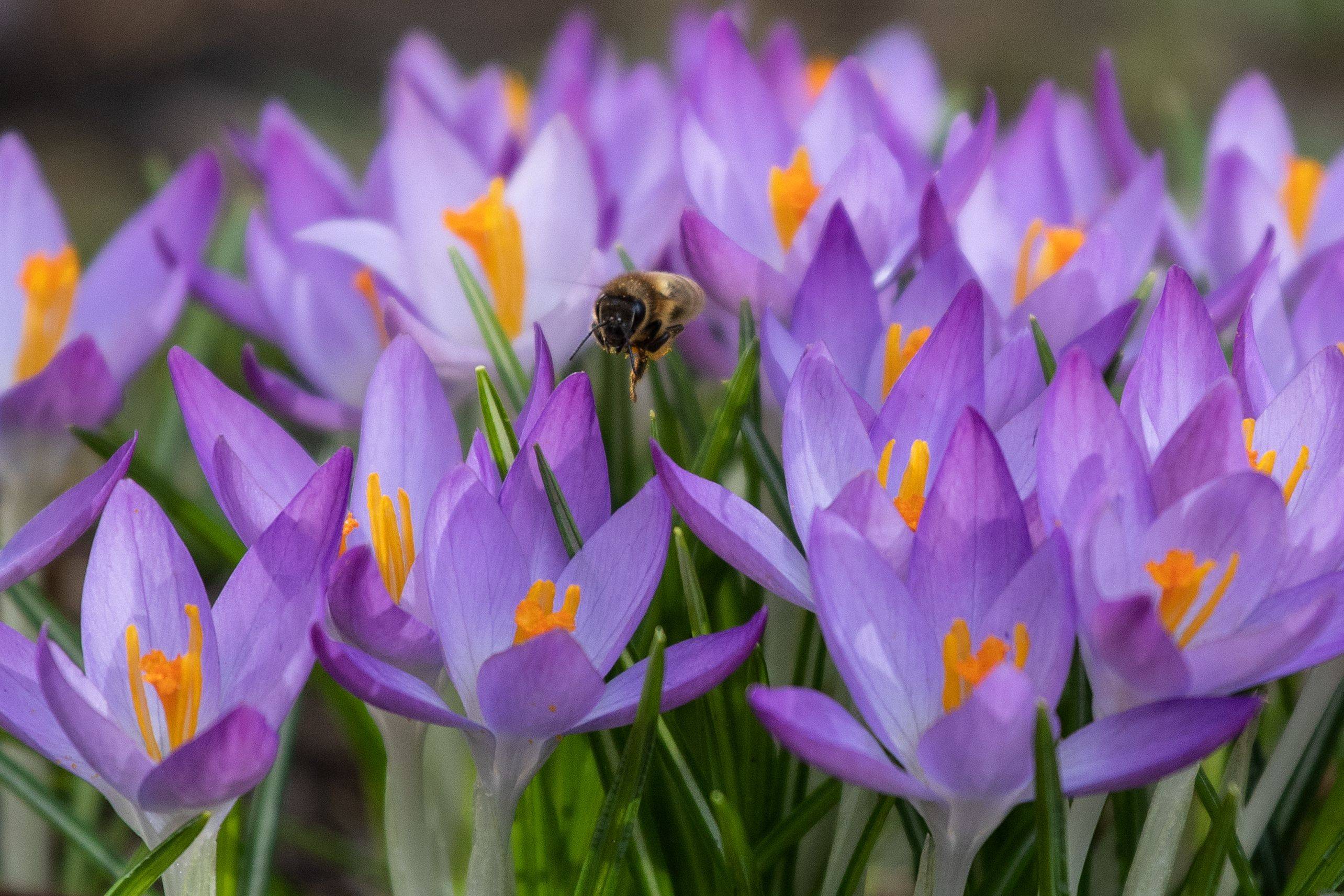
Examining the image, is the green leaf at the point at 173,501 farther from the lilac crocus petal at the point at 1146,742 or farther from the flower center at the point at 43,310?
the lilac crocus petal at the point at 1146,742

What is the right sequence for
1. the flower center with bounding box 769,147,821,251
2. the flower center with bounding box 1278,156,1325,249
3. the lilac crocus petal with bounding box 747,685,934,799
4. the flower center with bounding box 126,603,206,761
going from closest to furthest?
the lilac crocus petal with bounding box 747,685,934,799 → the flower center with bounding box 126,603,206,761 → the flower center with bounding box 769,147,821,251 → the flower center with bounding box 1278,156,1325,249

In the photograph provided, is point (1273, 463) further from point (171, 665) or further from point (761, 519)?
point (171, 665)

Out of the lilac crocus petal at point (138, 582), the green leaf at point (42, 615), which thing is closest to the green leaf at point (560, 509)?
the lilac crocus petal at point (138, 582)

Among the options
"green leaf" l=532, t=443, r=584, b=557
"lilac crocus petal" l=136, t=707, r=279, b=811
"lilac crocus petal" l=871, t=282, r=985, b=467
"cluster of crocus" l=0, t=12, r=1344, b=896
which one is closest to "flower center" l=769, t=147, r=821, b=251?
"cluster of crocus" l=0, t=12, r=1344, b=896

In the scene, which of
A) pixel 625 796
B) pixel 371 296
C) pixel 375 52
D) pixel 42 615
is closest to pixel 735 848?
pixel 625 796

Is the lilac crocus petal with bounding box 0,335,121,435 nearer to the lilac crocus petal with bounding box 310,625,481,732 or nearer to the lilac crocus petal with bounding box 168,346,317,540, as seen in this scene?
the lilac crocus petal with bounding box 168,346,317,540
